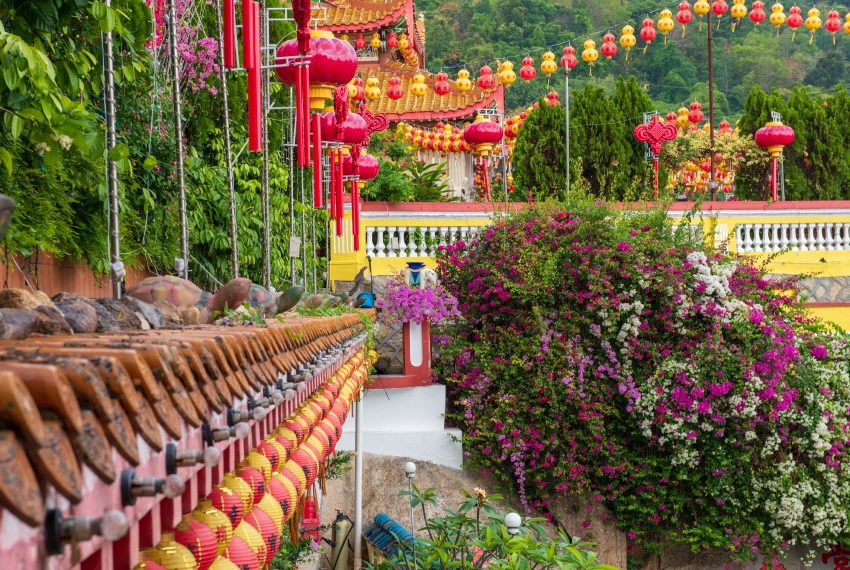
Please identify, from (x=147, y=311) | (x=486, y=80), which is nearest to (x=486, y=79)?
(x=486, y=80)

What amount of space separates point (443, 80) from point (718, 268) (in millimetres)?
11479

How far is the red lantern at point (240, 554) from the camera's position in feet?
7.47

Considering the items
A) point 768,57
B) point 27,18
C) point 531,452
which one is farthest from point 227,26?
point 768,57

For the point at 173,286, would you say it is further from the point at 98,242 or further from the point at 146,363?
the point at 146,363

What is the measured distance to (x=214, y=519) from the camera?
195cm

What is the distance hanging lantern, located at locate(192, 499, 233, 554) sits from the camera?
192 centimetres

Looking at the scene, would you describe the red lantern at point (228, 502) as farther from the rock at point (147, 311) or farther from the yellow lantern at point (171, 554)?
the rock at point (147, 311)

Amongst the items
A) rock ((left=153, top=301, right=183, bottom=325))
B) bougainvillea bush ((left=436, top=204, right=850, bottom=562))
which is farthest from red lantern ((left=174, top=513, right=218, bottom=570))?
bougainvillea bush ((left=436, top=204, right=850, bottom=562))

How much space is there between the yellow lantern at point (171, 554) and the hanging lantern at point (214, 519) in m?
0.17

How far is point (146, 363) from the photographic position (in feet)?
3.96

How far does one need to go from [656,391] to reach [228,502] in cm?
760

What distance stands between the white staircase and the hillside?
2890 cm

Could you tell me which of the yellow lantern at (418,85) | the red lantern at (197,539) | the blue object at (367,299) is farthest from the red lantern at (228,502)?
the yellow lantern at (418,85)

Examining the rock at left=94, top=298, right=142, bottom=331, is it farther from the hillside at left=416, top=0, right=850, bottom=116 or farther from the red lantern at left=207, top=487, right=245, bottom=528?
the hillside at left=416, top=0, right=850, bottom=116
